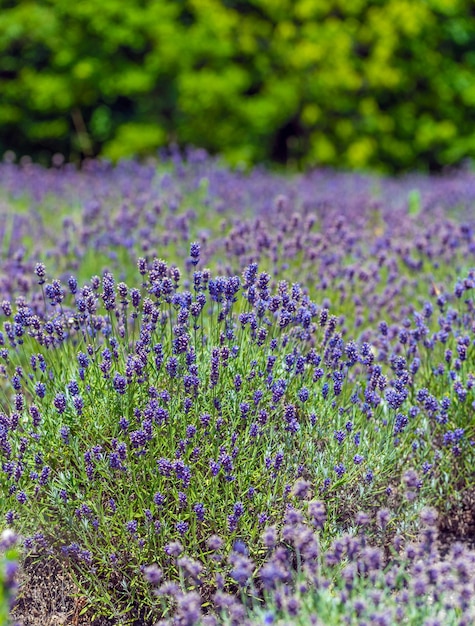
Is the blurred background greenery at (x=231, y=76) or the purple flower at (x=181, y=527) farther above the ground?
the blurred background greenery at (x=231, y=76)

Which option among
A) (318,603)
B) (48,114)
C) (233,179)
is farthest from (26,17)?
(318,603)

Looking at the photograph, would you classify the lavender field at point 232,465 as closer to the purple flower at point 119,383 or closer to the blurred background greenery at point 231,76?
the purple flower at point 119,383

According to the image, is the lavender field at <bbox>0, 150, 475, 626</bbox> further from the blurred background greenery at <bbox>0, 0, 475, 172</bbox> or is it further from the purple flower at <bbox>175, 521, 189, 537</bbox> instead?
the blurred background greenery at <bbox>0, 0, 475, 172</bbox>

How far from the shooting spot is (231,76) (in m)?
9.16

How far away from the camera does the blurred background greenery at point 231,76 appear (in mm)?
9078

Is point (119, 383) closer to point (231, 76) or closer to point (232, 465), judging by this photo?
point (232, 465)

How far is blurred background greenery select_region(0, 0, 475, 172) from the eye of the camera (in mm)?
9078

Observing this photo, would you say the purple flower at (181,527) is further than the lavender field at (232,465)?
Yes

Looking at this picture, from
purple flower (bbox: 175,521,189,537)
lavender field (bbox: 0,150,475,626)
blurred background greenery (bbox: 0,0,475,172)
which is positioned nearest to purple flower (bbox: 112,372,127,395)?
→ lavender field (bbox: 0,150,475,626)

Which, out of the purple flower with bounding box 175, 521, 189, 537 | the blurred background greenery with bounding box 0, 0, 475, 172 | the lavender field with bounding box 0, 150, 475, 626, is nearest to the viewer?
the lavender field with bounding box 0, 150, 475, 626

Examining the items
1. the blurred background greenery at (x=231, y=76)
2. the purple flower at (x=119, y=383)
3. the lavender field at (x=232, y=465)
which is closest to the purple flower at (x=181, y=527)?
the lavender field at (x=232, y=465)

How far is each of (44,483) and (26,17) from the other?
26.5 ft

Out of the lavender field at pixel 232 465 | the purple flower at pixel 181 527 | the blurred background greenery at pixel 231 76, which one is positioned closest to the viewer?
the lavender field at pixel 232 465

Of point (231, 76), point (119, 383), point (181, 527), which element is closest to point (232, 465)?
point (181, 527)
